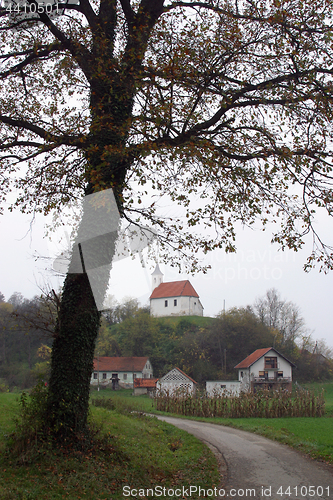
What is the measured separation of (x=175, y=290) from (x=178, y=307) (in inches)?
164

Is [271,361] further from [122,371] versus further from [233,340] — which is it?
[122,371]

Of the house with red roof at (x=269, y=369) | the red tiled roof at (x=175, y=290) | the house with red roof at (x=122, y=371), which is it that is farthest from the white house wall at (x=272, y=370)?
the red tiled roof at (x=175, y=290)

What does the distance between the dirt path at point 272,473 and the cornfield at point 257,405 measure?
11.5 meters

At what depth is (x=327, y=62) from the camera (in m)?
8.77

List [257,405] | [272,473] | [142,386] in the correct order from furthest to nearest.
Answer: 1. [142,386]
2. [257,405]
3. [272,473]

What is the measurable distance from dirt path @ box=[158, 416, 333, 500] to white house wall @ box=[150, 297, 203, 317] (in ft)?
249

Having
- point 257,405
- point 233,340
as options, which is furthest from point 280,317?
point 257,405

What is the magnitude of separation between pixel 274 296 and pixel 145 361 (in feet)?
90.7

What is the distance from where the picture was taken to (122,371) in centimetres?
5984

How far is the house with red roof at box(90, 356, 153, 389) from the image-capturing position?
58.7 m

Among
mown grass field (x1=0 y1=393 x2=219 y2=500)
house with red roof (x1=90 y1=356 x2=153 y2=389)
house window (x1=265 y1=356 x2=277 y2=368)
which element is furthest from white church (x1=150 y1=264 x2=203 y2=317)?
mown grass field (x1=0 y1=393 x2=219 y2=500)

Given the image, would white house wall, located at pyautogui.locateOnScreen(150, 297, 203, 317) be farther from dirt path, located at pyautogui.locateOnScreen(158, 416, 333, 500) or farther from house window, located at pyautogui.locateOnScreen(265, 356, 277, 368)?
dirt path, located at pyautogui.locateOnScreen(158, 416, 333, 500)

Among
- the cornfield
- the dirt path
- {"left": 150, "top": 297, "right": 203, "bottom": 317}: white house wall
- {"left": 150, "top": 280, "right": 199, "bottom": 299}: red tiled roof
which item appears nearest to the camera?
the dirt path

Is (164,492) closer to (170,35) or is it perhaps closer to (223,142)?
(223,142)
